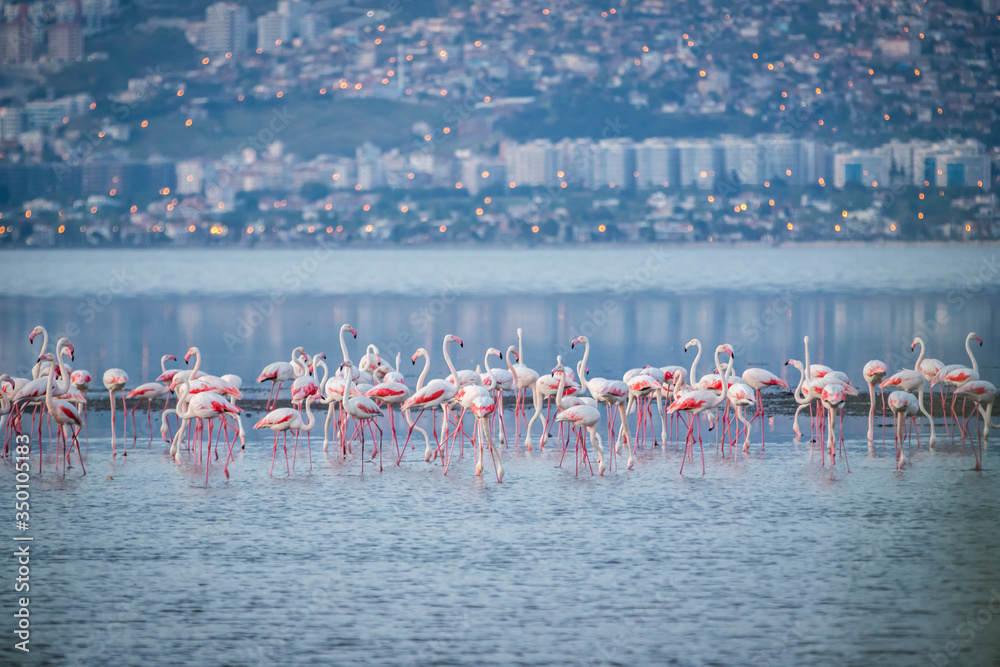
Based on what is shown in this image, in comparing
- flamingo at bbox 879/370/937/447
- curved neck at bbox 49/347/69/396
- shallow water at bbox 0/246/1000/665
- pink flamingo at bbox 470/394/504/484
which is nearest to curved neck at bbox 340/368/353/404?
shallow water at bbox 0/246/1000/665

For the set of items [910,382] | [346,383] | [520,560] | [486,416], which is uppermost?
[346,383]

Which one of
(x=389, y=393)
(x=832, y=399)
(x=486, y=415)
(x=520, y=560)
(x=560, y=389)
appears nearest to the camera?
(x=520, y=560)

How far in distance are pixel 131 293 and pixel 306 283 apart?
47.0 feet

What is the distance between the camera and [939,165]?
195m

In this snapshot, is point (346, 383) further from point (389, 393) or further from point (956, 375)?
point (956, 375)

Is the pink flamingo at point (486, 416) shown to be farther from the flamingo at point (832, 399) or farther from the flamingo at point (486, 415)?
the flamingo at point (832, 399)

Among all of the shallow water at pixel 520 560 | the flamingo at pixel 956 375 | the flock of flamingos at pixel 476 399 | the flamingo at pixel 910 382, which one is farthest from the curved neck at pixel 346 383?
the flamingo at pixel 956 375

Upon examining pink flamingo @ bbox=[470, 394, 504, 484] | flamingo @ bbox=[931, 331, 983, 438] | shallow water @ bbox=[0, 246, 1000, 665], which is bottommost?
shallow water @ bbox=[0, 246, 1000, 665]

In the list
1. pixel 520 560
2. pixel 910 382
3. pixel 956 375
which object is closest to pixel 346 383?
pixel 520 560

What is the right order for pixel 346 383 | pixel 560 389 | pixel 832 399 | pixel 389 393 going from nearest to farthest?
pixel 832 399 → pixel 346 383 → pixel 389 393 → pixel 560 389

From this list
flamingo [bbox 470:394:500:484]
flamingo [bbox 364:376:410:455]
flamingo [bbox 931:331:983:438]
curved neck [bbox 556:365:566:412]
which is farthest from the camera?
curved neck [bbox 556:365:566:412]

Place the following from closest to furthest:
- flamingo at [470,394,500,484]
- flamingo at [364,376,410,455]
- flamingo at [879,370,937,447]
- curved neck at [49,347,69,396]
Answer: flamingo at [470,394,500,484], curved neck at [49,347,69,396], flamingo at [364,376,410,455], flamingo at [879,370,937,447]

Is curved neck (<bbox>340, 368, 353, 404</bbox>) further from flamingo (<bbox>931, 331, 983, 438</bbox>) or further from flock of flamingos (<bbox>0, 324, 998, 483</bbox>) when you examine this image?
flamingo (<bbox>931, 331, 983, 438</bbox>)

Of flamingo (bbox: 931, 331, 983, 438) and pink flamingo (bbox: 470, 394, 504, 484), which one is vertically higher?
flamingo (bbox: 931, 331, 983, 438)
